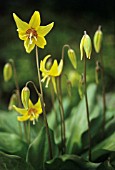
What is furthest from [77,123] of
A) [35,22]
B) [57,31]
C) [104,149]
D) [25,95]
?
[57,31]

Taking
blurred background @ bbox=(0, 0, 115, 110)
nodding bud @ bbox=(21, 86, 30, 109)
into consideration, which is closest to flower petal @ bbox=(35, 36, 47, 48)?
nodding bud @ bbox=(21, 86, 30, 109)

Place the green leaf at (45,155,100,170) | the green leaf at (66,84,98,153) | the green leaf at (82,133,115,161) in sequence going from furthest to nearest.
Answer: the green leaf at (66,84,98,153)
the green leaf at (82,133,115,161)
the green leaf at (45,155,100,170)

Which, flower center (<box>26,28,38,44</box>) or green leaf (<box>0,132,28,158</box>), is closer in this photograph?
flower center (<box>26,28,38,44</box>)

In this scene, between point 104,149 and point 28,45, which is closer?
point 28,45

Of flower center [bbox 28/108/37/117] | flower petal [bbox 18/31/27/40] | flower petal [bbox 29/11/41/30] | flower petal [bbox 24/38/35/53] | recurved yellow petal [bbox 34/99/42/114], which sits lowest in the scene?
flower center [bbox 28/108/37/117]

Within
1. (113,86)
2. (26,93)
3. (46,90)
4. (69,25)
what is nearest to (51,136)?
(26,93)

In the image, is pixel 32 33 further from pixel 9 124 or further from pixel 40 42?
pixel 9 124

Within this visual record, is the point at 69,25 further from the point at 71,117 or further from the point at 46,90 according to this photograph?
the point at 71,117

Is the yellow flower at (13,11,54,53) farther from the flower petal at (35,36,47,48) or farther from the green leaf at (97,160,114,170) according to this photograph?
the green leaf at (97,160,114,170)
